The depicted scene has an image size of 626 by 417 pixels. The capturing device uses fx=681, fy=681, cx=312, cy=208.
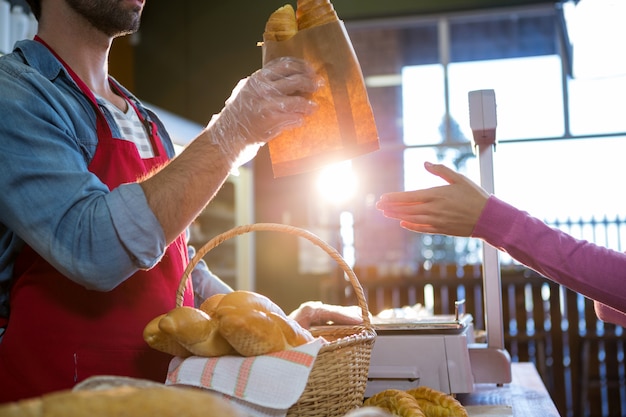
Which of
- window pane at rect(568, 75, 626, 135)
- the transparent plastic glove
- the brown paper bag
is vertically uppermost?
window pane at rect(568, 75, 626, 135)

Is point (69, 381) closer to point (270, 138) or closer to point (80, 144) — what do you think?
point (80, 144)

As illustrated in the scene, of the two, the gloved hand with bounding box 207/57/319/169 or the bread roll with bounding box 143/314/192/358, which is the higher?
the gloved hand with bounding box 207/57/319/169

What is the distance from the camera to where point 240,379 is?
911mm

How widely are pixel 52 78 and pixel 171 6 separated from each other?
5.17m

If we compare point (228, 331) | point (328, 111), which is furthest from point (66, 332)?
point (328, 111)

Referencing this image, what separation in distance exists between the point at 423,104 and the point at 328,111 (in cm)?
482

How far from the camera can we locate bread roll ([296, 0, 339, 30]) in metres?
1.17

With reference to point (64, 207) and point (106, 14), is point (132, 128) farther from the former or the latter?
point (64, 207)

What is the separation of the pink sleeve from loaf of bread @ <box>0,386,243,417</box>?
819 mm

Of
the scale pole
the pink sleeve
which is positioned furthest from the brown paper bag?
the scale pole

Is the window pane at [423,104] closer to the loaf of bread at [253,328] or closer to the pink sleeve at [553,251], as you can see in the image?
the pink sleeve at [553,251]

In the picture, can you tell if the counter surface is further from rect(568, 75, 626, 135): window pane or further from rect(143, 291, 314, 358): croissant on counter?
rect(568, 75, 626, 135): window pane

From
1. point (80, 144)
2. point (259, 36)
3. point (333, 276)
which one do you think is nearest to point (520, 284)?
point (333, 276)

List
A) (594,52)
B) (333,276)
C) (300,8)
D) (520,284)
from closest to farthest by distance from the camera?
(300,8), (594,52), (520,284), (333,276)
